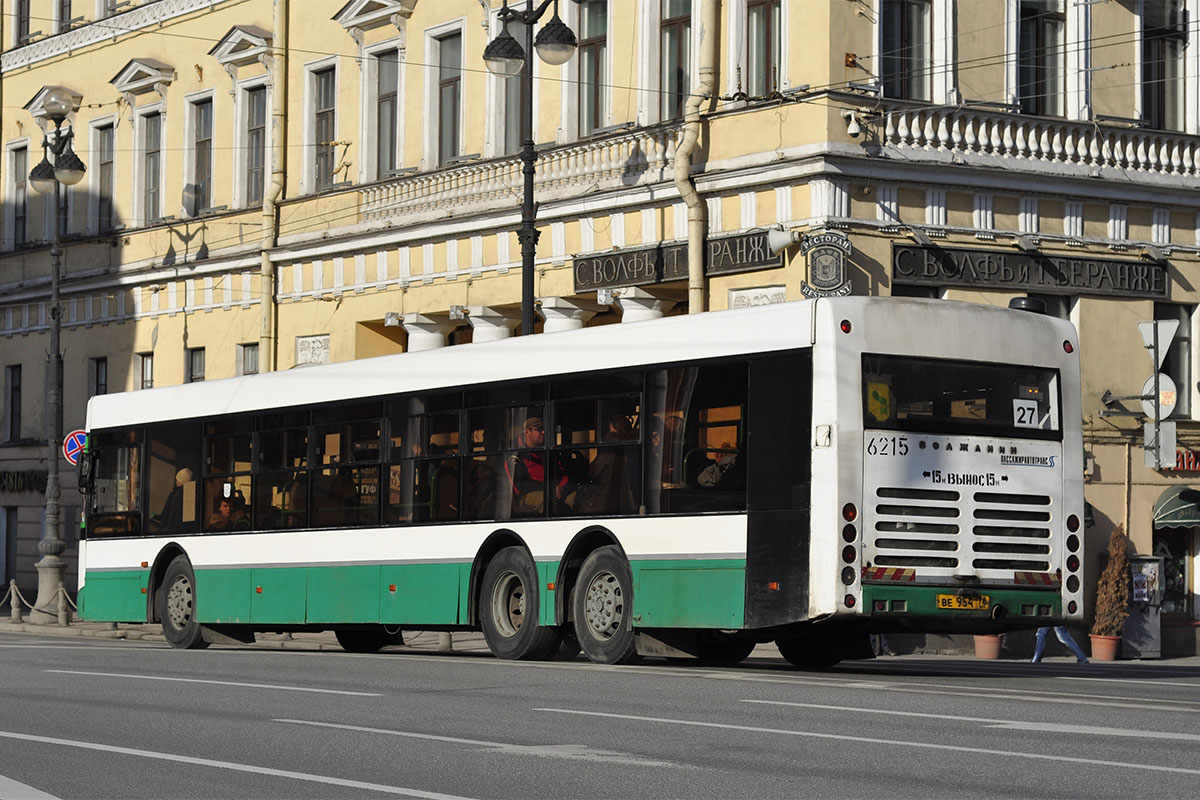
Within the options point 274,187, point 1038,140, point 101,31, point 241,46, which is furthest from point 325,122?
point 1038,140

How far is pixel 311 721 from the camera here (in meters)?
12.8

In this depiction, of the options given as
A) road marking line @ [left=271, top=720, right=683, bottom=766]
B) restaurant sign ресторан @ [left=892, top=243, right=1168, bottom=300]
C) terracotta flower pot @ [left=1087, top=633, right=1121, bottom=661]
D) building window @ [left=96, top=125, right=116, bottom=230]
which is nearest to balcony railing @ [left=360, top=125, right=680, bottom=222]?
restaurant sign ресторан @ [left=892, top=243, right=1168, bottom=300]

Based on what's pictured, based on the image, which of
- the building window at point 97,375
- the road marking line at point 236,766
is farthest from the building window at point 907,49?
the building window at point 97,375

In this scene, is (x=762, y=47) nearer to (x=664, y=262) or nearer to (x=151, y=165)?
(x=664, y=262)

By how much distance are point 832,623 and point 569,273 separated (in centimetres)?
1523

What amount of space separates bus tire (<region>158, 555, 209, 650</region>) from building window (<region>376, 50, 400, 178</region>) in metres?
12.6

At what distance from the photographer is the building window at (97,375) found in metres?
44.2

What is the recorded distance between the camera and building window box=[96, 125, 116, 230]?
44.2 m

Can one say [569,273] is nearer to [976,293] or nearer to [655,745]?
[976,293]

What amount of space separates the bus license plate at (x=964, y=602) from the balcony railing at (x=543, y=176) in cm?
1327

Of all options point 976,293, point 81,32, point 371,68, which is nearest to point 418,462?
point 976,293

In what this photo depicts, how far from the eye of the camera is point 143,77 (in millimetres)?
42844

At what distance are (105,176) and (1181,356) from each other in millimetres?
23571

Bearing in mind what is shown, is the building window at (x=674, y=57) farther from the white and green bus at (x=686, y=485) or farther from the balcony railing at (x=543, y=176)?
the white and green bus at (x=686, y=485)
